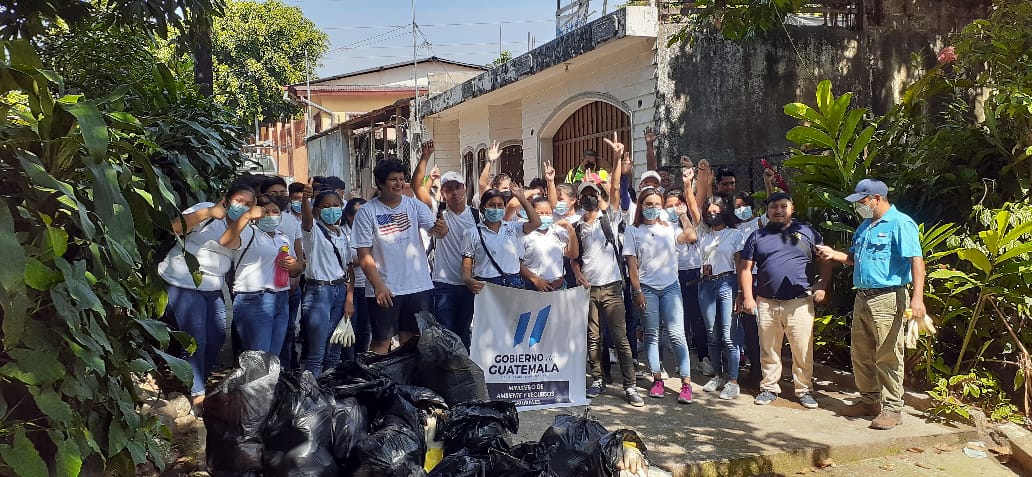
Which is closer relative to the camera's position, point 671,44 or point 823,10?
point 671,44

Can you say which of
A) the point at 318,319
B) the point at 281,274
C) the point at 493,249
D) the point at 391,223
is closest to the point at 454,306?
the point at 493,249

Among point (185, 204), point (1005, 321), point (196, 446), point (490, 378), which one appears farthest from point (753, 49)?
point (196, 446)

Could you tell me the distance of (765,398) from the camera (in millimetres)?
6727

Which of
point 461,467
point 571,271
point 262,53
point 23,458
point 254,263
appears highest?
point 262,53

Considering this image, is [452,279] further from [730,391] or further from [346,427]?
[346,427]

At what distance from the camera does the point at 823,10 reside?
11609mm

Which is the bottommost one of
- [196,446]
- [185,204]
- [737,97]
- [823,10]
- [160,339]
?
[196,446]

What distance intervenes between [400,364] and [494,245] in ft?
6.55

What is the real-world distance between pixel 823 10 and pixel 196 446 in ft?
32.3

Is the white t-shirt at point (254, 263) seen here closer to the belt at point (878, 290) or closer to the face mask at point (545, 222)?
the face mask at point (545, 222)

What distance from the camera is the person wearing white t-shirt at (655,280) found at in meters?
6.83

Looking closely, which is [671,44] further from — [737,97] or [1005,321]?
[1005,321]

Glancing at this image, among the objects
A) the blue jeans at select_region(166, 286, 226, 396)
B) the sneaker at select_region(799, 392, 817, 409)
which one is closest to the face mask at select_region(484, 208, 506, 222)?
the blue jeans at select_region(166, 286, 226, 396)

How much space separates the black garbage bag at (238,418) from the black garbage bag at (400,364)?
87cm
